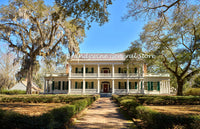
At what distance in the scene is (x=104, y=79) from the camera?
93.8 feet

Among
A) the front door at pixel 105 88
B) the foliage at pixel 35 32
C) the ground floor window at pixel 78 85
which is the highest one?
the foliage at pixel 35 32

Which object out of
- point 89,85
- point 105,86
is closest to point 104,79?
point 105,86

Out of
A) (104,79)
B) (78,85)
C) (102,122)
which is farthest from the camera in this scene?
(78,85)

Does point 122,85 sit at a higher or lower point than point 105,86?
higher

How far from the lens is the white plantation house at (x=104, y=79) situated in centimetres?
2759

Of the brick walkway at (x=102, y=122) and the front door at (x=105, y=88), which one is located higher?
the brick walkway at (x=102, y=122)

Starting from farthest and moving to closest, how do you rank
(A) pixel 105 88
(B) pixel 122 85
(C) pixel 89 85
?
(A) pixel 105 88 < (C) pixel 89 85 < (B) pixel 122 85

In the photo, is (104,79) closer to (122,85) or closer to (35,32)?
(122,85)

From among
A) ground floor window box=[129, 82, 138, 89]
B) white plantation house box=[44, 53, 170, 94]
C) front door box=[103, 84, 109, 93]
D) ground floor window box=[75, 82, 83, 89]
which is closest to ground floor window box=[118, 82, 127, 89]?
white plantation house box=[44, 53, 170, 94]

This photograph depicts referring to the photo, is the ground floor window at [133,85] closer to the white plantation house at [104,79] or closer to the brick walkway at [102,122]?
the white plantation house at [104,79]

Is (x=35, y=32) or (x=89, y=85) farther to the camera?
(x=89, y=85)

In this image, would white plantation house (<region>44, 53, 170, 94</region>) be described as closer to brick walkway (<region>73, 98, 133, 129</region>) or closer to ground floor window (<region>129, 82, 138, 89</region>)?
ground floor window (<region>129, 82, 138, 89</region>)

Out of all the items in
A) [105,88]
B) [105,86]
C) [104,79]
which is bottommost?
[105,88]

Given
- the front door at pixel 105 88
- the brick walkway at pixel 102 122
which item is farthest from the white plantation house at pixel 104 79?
the brick walkway at pixel 102 122
